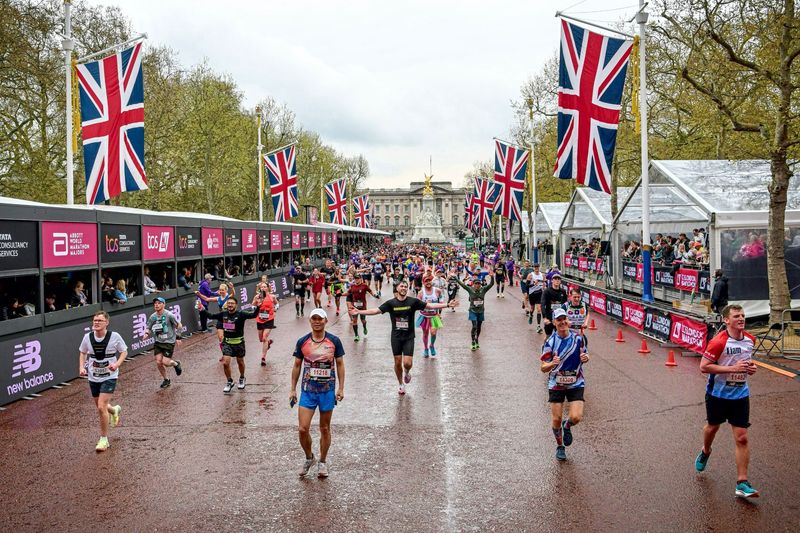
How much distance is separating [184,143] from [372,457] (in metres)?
35.6

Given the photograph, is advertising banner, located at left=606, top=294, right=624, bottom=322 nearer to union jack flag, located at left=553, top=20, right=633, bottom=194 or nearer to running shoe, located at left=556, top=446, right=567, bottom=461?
union jack flag, located at left=553, top=20, right=633, bottom=194

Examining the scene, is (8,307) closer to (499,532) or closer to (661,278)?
(499,532)

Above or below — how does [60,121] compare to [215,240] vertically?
above

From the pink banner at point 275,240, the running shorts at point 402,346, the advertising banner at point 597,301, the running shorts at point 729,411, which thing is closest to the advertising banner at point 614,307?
the advertising banner at point 597,301

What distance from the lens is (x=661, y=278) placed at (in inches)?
909

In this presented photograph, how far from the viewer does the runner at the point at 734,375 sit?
648 centimetres

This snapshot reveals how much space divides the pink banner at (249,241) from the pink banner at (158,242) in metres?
7.57

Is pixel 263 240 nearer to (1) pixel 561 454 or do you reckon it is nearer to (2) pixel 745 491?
(1) pixel 561 454

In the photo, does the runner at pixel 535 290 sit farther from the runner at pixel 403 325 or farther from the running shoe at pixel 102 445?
the running shoe at pixel 102 445

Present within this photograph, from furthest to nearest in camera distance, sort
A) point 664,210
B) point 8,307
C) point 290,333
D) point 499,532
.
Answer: point 664,210
point 290,333
point 8,307
point 499,532

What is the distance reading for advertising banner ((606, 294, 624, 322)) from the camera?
67.7 ft

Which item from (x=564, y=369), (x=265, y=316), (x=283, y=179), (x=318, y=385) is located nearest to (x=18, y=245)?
(x=265, y=316)

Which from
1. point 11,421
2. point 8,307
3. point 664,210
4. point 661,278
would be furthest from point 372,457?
point 664,210

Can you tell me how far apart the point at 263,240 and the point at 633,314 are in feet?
54.9
